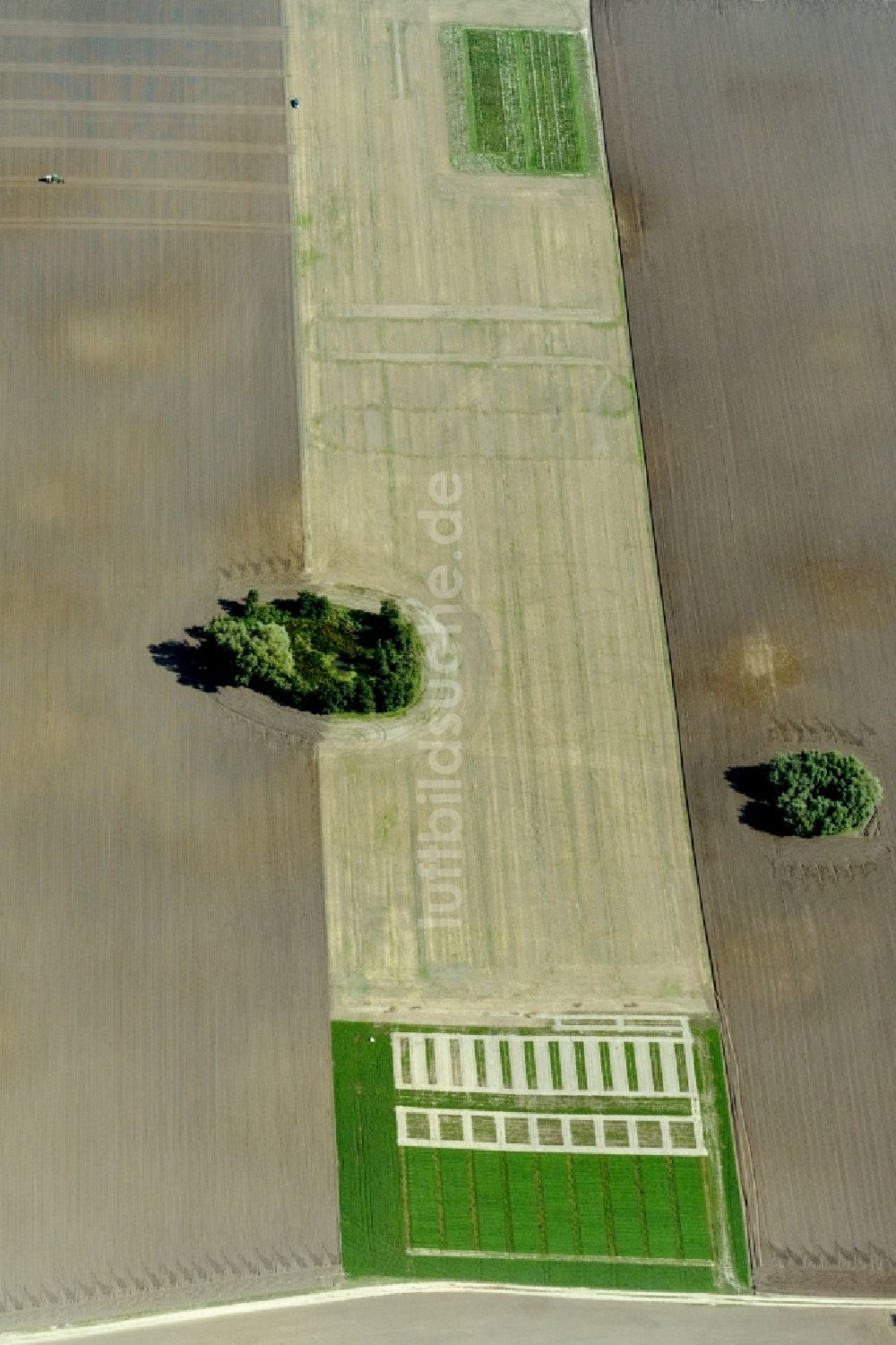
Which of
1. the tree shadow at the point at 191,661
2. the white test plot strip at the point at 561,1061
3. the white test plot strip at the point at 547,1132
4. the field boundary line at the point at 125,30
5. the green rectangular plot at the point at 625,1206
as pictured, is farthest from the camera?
the field boundary line at the point at 125,30

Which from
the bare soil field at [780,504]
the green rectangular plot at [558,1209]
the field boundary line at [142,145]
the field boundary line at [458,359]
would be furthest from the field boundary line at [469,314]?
the green rectangular plot at [558,1209]

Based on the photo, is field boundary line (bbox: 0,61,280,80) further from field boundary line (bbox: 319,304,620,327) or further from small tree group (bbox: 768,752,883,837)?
small tree group (bbox: 768,752,883,837)

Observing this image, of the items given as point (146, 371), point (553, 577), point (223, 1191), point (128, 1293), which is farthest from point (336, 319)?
point (128, 1293)

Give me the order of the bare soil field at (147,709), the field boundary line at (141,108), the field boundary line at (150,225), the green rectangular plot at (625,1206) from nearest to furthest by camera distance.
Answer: the green rectangular plot at (625,1206) < the bare soil field at (147,709) < the field boundary line at (150,225) < the field boundary line at (141,108)

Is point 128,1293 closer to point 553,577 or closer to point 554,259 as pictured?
point 553,577

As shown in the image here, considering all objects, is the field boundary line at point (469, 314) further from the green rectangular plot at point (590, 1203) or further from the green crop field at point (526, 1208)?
the green rectangular plot at point (590, 1203)

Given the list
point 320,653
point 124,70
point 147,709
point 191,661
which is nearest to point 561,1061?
point 320,653

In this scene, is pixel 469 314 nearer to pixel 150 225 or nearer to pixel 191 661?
pixel 150 225

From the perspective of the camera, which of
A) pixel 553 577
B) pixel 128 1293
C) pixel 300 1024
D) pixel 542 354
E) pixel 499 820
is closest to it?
pixel 128 1293
